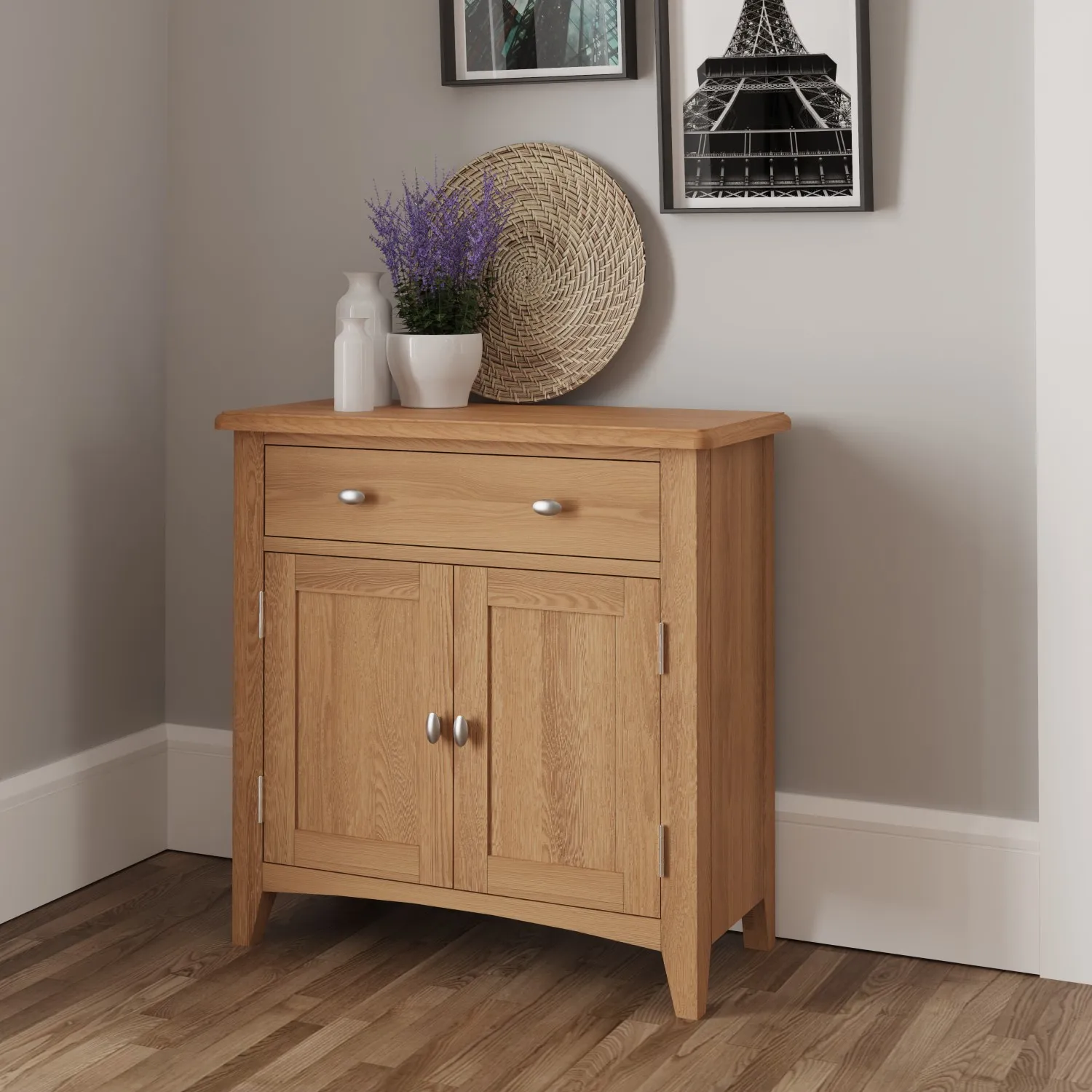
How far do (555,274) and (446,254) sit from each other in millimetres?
226

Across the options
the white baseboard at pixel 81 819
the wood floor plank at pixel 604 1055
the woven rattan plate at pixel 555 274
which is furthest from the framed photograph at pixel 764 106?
the white baseboard at pixel 81 819

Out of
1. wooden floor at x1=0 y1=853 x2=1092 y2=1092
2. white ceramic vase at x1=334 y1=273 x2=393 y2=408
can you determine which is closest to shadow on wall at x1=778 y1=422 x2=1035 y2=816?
wooden floor at x1=0 y1=853 x2=1092 y2=1092

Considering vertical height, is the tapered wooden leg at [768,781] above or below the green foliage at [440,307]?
below

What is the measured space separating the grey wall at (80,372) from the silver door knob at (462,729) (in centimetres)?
87

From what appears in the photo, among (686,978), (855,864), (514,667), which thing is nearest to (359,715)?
(514,667)

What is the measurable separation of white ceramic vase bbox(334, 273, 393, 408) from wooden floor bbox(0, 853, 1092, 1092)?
96 centimetres

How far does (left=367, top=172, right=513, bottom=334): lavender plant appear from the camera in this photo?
252 cm

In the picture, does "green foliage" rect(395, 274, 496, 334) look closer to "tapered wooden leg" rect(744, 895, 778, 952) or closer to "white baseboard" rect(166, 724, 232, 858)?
"white baseboard" rect(166, 724, 232, 858)

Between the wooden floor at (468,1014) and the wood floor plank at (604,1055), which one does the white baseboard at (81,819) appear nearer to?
the wooden floor at (468,1014)

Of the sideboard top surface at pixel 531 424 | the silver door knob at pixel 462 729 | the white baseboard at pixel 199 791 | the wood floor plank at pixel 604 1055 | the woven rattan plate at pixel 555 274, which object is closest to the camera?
the wood floor plank at pixel 604 1055

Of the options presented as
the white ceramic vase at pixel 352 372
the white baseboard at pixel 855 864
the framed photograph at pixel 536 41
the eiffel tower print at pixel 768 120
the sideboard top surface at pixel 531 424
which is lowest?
the white baseboard at pixel 855 864

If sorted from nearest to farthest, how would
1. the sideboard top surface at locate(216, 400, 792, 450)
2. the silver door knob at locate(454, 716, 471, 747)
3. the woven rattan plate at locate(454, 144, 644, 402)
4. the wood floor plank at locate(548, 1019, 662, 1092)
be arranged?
the wood floor plank at locate(548, 1019, 662, 1092)
the sideboard top surface at locate(216, 400, 792, 450)
the silver door knob at locate(454, 716, 471, 747)
the woven rattan plate at locate(454, 144, 644, 402)

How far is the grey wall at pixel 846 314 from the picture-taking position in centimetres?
241

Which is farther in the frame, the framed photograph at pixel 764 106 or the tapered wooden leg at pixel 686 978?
the framed photograph at pixel 764 106
